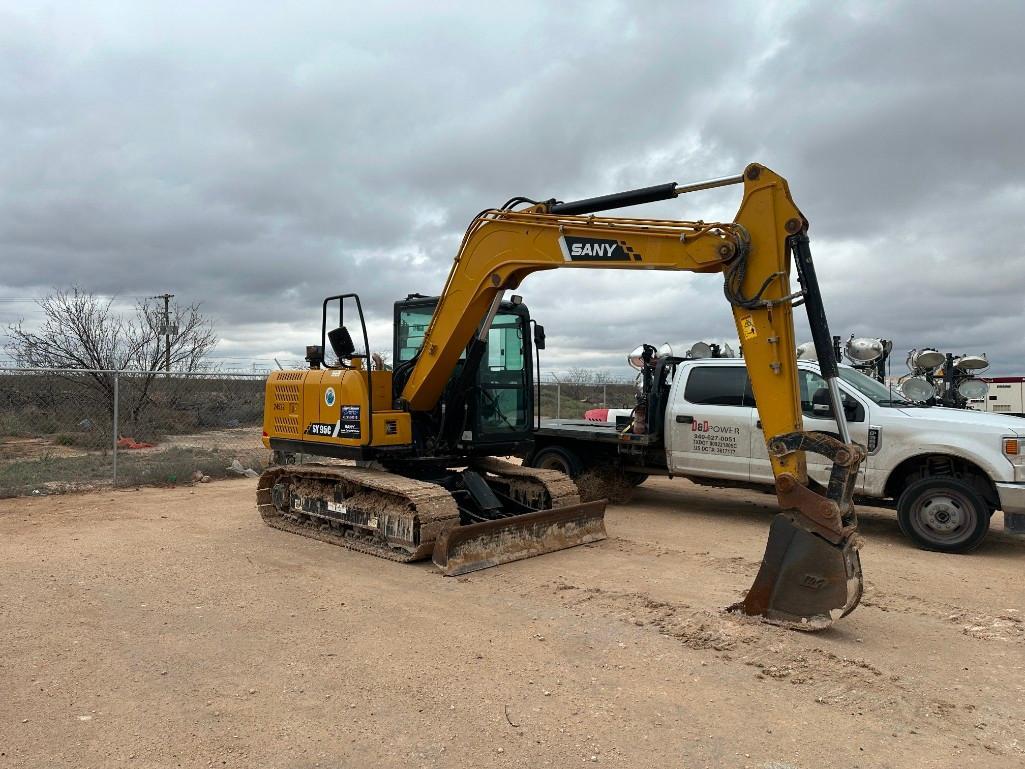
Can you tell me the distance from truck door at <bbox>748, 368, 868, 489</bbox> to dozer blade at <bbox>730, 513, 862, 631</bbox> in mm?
3093

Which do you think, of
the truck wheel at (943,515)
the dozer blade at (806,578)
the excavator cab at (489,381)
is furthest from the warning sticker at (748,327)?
the truck wheel at (943,515)

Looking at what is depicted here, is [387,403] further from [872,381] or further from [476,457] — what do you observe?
[872,381]

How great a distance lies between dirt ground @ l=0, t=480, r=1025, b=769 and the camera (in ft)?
11.8

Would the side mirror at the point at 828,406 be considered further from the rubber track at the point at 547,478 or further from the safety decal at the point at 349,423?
the safety decal at the point at 349,423

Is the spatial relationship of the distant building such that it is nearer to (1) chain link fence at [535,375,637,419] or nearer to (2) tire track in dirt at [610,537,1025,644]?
(1) chain link fence at [535,375,637,419]

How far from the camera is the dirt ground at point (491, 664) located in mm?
3594

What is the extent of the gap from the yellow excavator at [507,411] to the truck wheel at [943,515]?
3076 mm

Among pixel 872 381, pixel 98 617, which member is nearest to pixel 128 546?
pixel 98 617

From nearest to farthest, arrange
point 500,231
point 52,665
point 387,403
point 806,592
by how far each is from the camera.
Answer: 1. point 52,665
2. point 806,592
3. point 500,231
4. point 387,403

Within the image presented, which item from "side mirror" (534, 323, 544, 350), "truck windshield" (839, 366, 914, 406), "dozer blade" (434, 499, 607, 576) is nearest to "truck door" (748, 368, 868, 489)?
"truck windshield" (839, 366, 914, 406)

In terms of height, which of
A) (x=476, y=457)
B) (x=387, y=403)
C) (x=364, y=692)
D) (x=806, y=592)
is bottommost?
(x=364, y=692)

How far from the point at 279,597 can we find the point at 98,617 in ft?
4.08

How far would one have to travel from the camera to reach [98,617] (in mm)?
5496

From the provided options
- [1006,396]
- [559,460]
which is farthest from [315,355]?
[1006,396]
